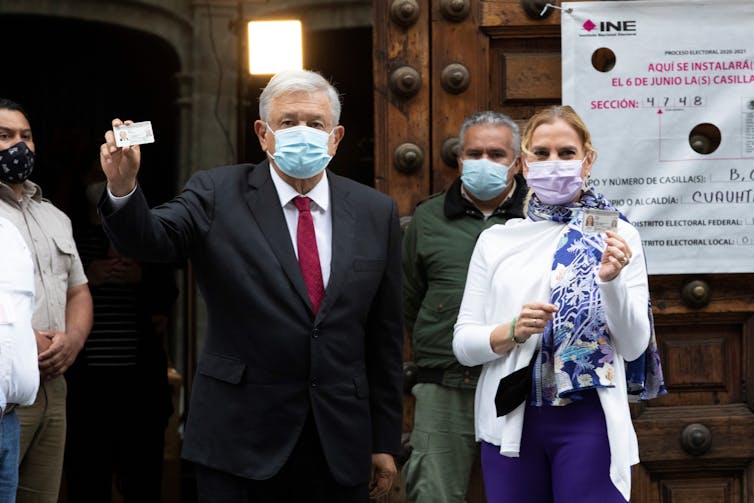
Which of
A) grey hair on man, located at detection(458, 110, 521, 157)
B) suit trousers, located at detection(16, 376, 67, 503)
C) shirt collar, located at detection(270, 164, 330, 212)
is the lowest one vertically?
suit trousers, located at detection(16, 376, 67, 503)

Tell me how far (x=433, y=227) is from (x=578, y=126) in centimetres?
92

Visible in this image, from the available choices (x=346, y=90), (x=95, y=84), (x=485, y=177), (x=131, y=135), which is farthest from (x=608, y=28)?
(x=95, y=84)

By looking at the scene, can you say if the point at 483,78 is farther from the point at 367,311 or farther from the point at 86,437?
the point at 86,437

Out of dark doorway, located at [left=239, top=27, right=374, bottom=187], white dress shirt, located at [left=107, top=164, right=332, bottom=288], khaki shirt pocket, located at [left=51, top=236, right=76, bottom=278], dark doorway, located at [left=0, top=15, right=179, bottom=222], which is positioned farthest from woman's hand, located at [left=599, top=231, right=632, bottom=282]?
dark doorway, located at [left=0, top=15, right=179, bottom=222]

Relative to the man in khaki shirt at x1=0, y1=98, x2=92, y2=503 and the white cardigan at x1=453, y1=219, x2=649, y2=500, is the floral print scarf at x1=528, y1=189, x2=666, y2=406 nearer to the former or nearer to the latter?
the white cardigan at x1=453, y1=219, x2=649, y2=500

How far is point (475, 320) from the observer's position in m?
3.77

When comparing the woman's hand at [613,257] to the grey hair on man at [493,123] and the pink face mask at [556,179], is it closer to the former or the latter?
the pink face mask at [556,179]

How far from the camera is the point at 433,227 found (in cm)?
455

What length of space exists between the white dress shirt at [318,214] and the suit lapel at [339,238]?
0.08 feet

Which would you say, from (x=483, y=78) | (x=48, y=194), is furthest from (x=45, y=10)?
(x=483, y=78)

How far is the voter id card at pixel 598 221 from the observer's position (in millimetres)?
3369

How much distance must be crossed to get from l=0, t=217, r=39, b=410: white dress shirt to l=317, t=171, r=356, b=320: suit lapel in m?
0.76

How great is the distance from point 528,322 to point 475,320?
1.16 feet

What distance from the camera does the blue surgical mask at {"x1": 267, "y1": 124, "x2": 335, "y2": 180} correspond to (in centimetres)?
346
